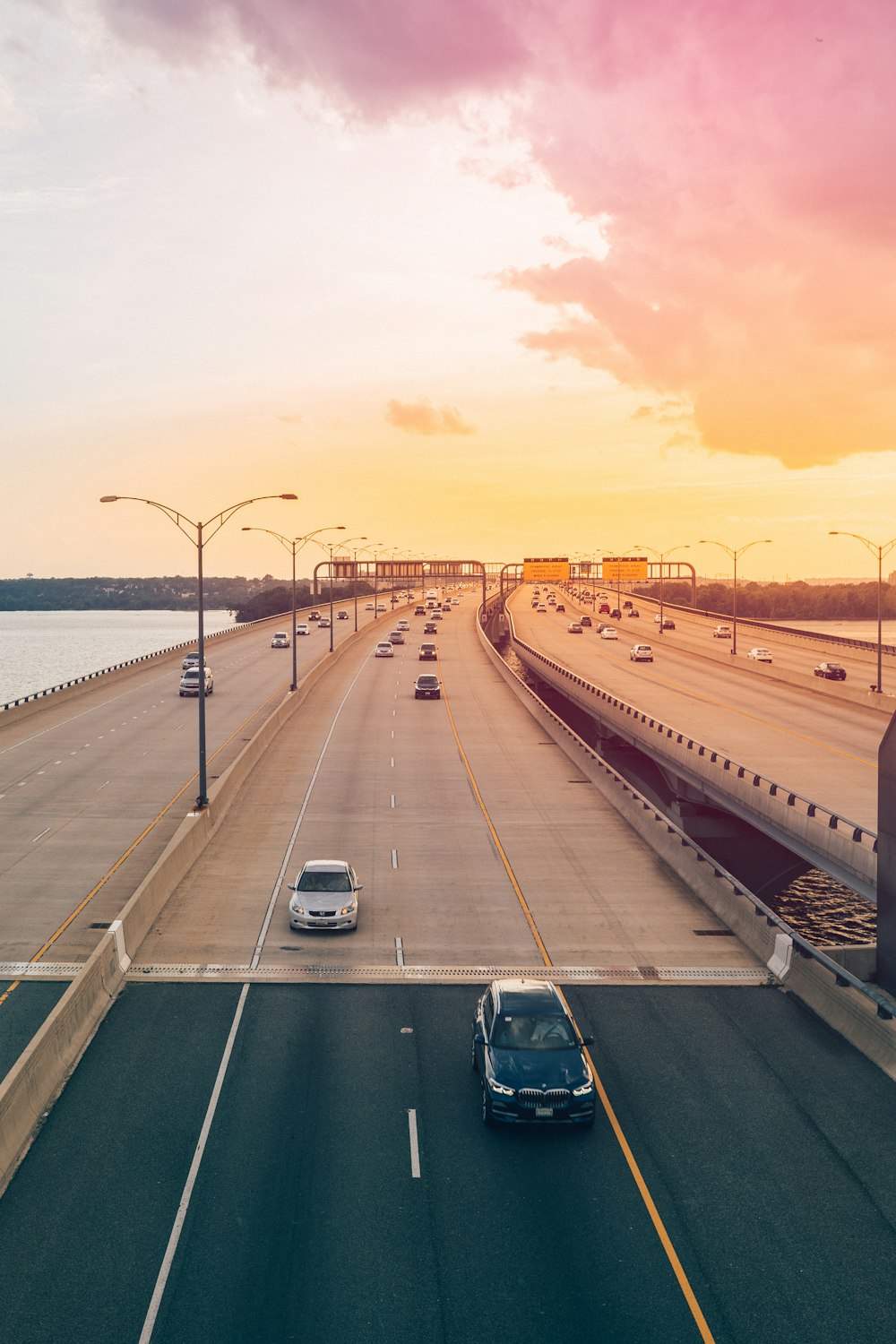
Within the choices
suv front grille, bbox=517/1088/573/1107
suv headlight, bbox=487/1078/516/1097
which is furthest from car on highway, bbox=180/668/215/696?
suv front grille, bbox=517/1088/573/1107

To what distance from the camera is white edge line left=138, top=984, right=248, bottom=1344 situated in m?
10.4

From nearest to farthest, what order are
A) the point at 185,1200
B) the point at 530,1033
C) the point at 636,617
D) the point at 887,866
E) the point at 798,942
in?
1. the point at 185,1200
2. the point at 530,1033
3. the point at 798,942
4. the point at 887,866
5. the point at 636,617

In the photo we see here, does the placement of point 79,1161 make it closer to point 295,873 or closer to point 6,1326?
point 6,1326

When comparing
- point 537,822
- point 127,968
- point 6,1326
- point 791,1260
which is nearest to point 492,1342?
point 791,1260

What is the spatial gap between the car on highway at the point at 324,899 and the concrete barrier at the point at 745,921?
337 inches

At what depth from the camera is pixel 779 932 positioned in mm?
20672

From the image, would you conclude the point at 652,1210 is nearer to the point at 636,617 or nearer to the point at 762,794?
the point at 762,794

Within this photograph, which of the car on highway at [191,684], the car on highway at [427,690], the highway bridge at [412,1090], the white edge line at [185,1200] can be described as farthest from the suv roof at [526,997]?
the car on highway at [191,684]

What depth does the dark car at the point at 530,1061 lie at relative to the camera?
1398cm

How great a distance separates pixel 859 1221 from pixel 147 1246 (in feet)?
26.8

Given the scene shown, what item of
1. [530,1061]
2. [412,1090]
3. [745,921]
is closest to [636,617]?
[745,921]

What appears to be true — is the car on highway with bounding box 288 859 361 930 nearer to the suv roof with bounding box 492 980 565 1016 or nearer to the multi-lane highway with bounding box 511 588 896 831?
the suv roof with bounding box 492 980 565 1016

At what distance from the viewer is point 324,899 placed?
23219 mm

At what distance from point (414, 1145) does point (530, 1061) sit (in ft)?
6.49
